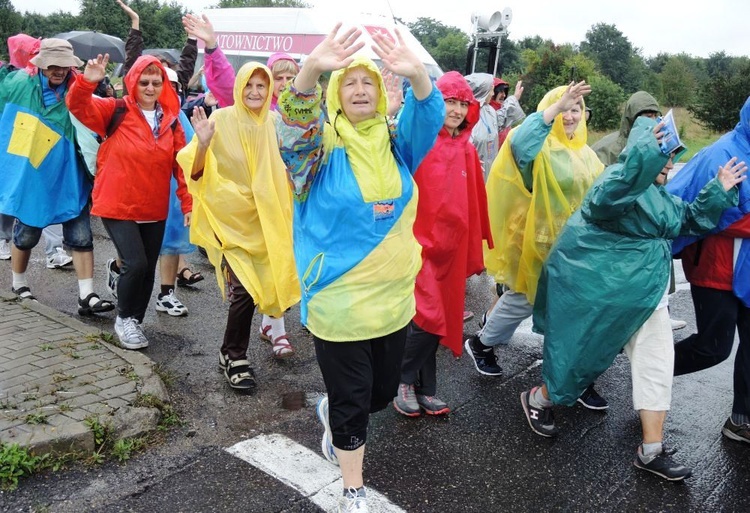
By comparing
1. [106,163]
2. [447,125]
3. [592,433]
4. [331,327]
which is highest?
[447,125]

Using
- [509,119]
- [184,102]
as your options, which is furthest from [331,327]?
[509,119]

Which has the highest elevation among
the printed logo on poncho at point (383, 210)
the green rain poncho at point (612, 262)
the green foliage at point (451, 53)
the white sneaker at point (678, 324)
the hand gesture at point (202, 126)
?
the green foliage at point (451, 53)

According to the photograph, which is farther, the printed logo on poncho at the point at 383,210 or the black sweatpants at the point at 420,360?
the black sweatpants at the point at 420,360

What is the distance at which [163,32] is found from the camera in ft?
167

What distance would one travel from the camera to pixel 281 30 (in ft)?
41.9

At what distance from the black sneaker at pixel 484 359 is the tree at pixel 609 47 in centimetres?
5578

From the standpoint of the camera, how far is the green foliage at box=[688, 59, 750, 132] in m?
27.7

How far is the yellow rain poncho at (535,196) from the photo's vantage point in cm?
419

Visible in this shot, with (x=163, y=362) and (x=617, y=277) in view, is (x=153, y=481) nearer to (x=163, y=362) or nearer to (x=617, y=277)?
(x=163, y=362)

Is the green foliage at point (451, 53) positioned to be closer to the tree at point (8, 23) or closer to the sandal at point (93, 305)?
the tree at point (8, 23)

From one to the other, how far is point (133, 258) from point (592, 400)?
2932mm

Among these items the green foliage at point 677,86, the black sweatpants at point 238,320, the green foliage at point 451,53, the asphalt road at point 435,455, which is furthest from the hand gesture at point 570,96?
the green foliage at point 451,53

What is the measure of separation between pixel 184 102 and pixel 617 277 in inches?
178

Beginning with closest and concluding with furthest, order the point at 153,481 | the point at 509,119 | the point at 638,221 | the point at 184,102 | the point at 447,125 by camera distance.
→ the point at 153,481, the point at 638,221, the point at 447,125, the point at 184,102, the point at 509,119
